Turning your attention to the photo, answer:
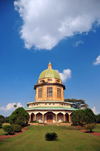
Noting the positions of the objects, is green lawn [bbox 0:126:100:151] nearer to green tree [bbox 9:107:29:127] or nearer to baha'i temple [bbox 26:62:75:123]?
green tree [bbox 9:107:29:127]

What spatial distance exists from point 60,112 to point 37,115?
7.39m

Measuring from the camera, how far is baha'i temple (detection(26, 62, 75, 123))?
117 ft

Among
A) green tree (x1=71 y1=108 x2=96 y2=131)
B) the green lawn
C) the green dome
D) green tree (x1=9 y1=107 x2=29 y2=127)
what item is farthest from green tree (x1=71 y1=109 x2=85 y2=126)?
the green dome

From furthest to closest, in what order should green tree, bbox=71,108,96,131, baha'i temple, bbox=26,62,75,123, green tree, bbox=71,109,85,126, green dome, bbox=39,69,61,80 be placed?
green dome, bbox=39,69,61,80 < baha'i temple, bbox=26,62,75,123 < green tree, bbox=71,109,85,126 < green tree, bbox=71,108,96,131

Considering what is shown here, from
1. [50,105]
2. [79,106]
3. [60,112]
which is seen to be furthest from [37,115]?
[79,106]

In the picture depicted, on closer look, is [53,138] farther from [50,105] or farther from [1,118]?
[1,118]

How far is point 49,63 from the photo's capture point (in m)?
52.0

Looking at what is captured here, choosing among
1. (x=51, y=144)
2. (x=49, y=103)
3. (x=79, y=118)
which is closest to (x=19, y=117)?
(x=79, y=118)

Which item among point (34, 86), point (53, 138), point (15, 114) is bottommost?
point (53, 138)

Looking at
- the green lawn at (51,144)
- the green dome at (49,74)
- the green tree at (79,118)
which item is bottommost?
the green lawn at (51,144)

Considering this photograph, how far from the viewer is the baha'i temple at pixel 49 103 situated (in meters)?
35.7

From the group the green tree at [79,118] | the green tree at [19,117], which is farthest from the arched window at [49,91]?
the green tree at [79,118]

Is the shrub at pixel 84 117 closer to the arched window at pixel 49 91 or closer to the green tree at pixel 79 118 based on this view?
the green tree at pixel 79 118

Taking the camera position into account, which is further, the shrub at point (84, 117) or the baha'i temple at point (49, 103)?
the baha'i temple at point (49, 103)
